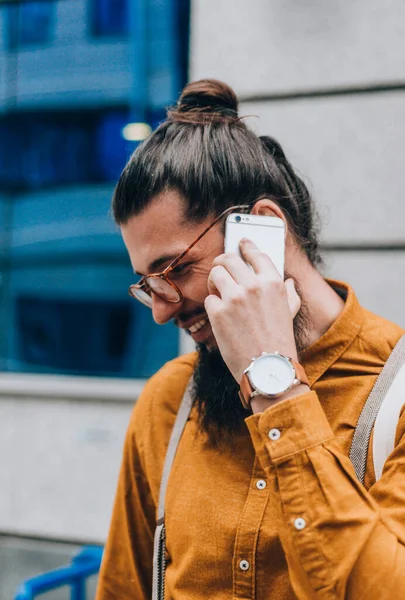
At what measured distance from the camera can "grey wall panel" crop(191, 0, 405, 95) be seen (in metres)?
3.23

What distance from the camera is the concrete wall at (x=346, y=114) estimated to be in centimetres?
321

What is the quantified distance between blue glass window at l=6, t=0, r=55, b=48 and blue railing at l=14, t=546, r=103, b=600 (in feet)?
10.8

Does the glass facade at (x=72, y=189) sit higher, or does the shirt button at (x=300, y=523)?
the glass facade at (x=72, y=189)

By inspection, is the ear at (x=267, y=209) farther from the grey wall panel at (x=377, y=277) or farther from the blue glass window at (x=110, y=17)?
the blue glass window at (x=110, y=17)

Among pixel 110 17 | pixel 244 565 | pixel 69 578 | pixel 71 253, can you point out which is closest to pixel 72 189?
pixel 71 253

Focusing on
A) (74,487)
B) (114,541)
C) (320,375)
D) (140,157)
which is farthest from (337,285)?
(74,487)

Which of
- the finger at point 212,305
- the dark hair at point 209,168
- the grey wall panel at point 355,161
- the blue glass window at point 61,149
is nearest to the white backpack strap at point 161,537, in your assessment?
the finger at point 212,305

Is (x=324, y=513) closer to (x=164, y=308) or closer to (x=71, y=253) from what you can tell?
(x=164, y=308)

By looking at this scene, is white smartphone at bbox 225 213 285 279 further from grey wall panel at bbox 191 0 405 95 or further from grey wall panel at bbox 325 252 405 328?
grey wall panel at bbox 191 0 405 95

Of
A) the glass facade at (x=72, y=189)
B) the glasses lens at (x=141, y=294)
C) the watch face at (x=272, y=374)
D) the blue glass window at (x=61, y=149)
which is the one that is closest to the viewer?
the watch face at (x=272, y=374)

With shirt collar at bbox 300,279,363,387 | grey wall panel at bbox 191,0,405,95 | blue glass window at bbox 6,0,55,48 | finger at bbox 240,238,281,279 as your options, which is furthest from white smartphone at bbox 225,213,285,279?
blue glass window at bbox 6,0,55,48

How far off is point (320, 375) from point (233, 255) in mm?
395

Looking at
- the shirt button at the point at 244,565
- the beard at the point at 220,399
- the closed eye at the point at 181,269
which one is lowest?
the shirt button at the point at 244,565

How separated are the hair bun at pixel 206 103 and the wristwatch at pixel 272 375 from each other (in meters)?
0.85
